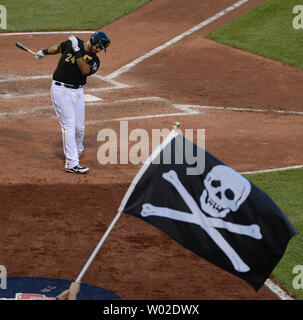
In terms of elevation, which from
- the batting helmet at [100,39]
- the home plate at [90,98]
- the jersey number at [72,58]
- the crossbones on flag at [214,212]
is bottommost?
the home plate at [90,98]

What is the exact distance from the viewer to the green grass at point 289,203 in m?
8.38

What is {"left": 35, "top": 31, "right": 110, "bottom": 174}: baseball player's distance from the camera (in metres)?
11.0

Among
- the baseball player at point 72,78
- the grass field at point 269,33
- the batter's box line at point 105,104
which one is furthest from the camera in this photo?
the grass field at point 269,33

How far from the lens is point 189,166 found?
6035mm

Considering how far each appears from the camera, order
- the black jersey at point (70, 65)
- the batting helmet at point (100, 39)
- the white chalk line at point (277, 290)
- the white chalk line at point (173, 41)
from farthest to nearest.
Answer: the white chalk line at point (173, 41) → the black jersey at point (70, 65) → the batting helmet at point (100, 39) → the white chalk line at point (277, 290)

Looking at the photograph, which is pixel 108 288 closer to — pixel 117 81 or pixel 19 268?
pixel 19 268

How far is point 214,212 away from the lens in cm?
595

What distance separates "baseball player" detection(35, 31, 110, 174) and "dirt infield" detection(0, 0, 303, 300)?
1.62 feet

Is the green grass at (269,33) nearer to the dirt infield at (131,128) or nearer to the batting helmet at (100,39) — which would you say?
the dirt infield at (131,128)

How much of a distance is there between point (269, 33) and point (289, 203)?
1195cm

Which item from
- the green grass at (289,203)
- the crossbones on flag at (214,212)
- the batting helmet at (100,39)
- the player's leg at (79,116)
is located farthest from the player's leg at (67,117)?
the crossbones on flag at (214,212)

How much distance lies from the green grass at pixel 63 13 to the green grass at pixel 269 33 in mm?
4014

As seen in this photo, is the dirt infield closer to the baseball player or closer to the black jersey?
the baseball player

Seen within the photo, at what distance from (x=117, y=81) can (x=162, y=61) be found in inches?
83.3
